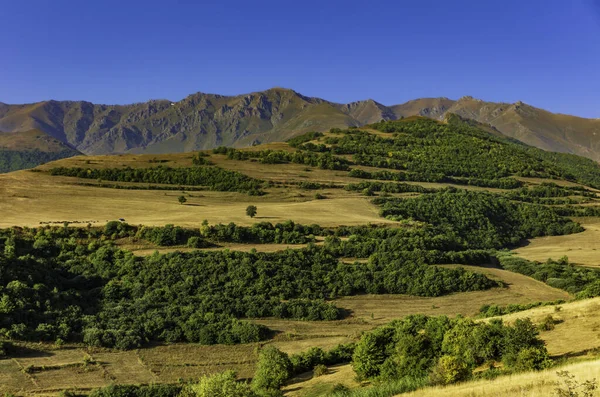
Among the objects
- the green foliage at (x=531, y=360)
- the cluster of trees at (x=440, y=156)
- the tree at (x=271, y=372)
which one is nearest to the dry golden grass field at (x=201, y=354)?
the tree at (x=271, y=372)

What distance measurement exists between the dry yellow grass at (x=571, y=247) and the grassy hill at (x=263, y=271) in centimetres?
99

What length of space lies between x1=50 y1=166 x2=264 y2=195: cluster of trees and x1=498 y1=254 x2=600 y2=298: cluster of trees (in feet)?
198

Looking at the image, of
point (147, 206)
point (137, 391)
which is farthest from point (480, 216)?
point (137, 391)

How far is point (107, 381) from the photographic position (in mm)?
41656

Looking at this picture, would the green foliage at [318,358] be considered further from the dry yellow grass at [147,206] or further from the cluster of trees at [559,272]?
the dry yellow grass at [147,206]

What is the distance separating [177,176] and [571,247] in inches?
3745

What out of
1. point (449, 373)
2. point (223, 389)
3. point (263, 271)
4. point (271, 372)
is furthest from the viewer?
point (263, 271)

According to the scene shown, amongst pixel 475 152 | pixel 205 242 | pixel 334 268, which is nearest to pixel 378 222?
pixel 334 268

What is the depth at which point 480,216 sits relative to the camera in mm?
111688

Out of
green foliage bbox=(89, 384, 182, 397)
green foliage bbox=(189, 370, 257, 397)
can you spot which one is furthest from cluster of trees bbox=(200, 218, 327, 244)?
green foliage bbox=(189, 370, 257, 397)

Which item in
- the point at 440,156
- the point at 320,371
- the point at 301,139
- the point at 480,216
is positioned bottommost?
the point at 320,371

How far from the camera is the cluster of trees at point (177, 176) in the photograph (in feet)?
379

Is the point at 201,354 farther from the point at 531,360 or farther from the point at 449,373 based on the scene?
the point at 531,360

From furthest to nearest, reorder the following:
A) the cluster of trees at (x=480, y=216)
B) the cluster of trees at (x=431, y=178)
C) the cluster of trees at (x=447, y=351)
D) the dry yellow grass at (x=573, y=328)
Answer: the cluster of trees at (x=431, y=178), the cluster of trees at (x=480, y=216), the dry yellow grass at (x=573, y=328), the cluster of trees at (x=447, y=351)
